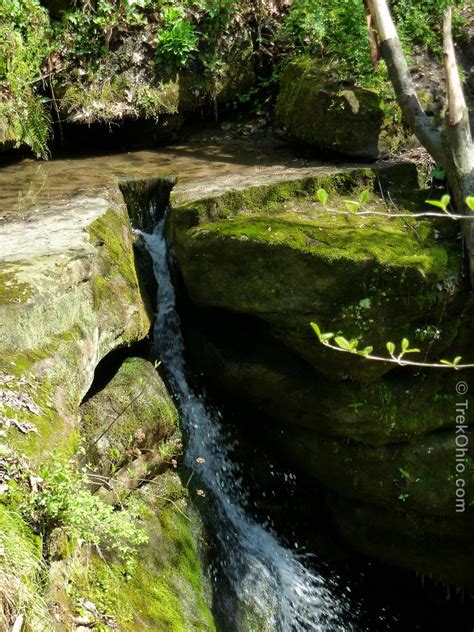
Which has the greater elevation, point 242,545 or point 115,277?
point 115,277

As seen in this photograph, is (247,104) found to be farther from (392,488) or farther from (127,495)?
(127,495)

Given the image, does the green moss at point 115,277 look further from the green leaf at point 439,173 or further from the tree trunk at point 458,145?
the green leaf at point 439,173

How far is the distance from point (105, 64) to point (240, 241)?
499 cm

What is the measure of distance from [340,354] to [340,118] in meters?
3.33

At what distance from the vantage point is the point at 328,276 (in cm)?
545

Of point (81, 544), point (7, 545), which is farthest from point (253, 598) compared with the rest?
point (7, 545)

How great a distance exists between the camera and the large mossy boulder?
764 centimetres

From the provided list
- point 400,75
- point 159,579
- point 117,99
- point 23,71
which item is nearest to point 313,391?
point 159,579

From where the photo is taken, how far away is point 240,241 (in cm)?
560

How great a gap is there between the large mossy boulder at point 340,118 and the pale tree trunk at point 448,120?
35.6 inches

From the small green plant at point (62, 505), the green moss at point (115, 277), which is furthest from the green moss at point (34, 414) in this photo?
the green moss at point (115, 277)

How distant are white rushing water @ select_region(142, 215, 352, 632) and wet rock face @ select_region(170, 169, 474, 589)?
0.30 metres

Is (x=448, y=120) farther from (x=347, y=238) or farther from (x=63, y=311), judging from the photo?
(x=63, y=311)

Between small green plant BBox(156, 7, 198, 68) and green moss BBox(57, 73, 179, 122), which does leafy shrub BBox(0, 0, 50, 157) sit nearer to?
green moss BBox(57, 73, 179, 122)
